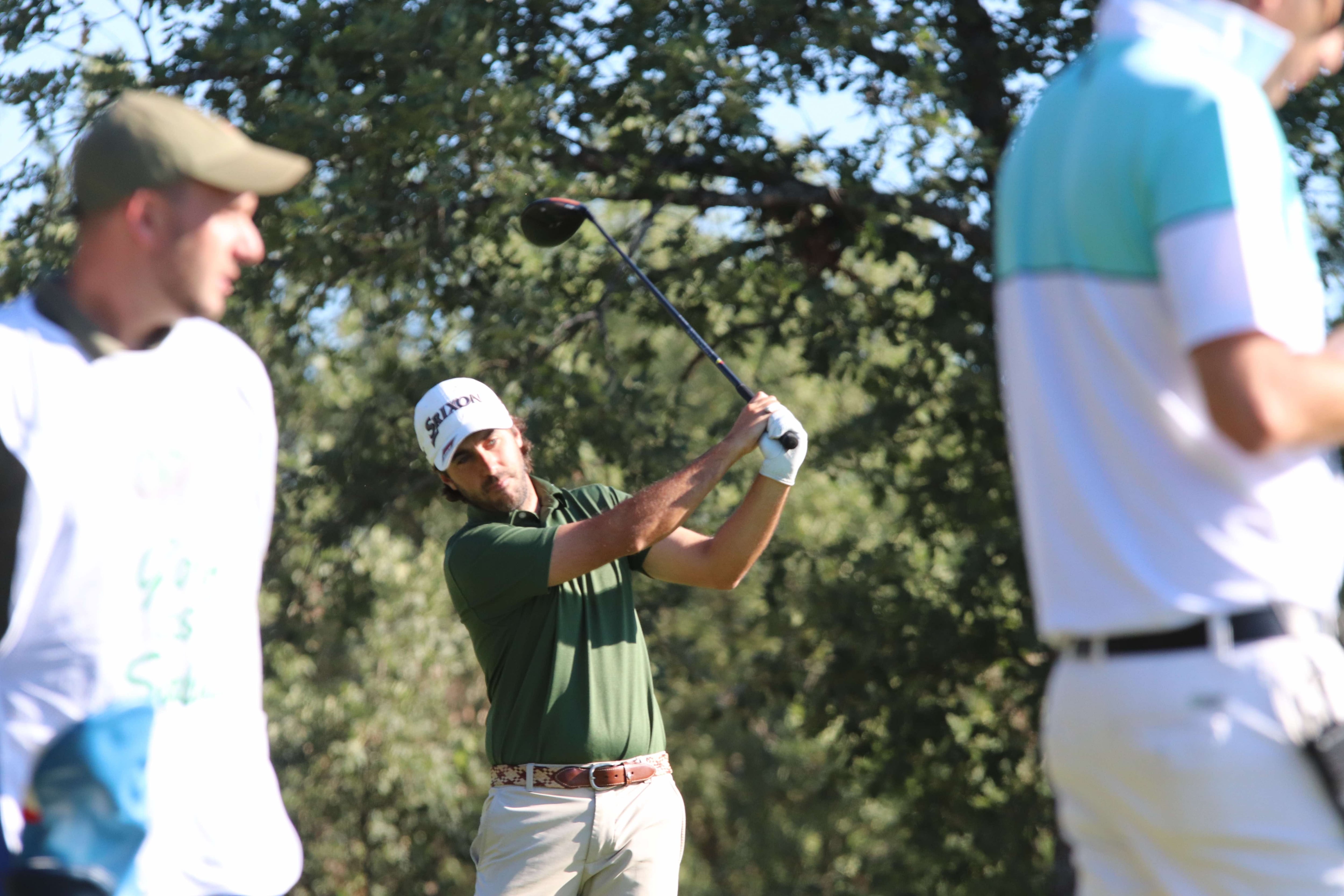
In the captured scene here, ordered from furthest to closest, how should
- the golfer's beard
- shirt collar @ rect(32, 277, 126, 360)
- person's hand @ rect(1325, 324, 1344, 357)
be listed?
1. the golfer's beard
2. shirt collar @ rect(32, 277, 126, 360)
3. person's hand @ rect(1325, 324, 1344, 357)

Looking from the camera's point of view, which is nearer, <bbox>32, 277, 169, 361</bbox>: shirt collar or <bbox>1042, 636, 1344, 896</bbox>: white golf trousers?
<bbox>1042, 636, 1344, 896</bbox>: white golf trousers

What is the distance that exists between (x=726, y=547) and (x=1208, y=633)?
8.20ft

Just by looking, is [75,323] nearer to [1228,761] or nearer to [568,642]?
[1228,761]

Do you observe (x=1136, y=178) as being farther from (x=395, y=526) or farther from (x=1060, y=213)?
(x=395, y=526)

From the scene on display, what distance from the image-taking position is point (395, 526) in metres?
7.83

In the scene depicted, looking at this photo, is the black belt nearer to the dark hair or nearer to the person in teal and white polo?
the person in teal and white polo

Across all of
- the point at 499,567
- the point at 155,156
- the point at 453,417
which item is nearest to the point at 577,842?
the point at 499,567

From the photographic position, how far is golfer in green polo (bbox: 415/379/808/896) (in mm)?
3859

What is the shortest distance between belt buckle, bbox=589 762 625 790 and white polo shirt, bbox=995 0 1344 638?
215cm

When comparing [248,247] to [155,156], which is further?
[248,247]

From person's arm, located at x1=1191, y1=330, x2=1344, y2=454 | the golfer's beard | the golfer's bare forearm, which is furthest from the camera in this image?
the golfer's beard

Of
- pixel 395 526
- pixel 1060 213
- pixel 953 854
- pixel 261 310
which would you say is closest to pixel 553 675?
pixel 1060 213

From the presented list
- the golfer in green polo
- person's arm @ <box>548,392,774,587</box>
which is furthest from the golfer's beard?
person's arm @ <box>548,392,774,587</box>

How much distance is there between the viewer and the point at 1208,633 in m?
1.76
